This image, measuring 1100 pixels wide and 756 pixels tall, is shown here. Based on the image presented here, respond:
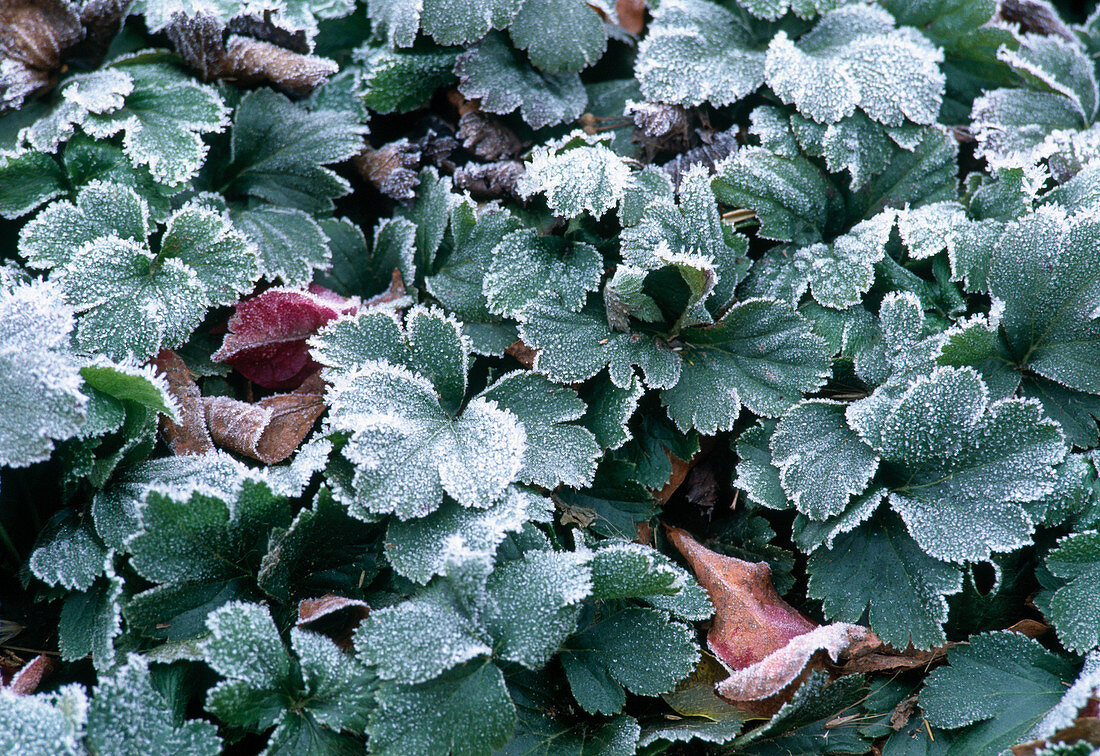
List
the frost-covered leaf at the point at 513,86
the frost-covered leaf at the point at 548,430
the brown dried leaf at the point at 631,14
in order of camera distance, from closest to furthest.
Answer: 1. the frost-covered leaf at the point at 548,430
2. the frost-covered leaf at the point at 513,86
3. the brown dried leaf at the point at 631,14

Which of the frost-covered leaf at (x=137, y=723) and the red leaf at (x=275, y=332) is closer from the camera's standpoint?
the frost-covered leaf at (x=137, y=723)

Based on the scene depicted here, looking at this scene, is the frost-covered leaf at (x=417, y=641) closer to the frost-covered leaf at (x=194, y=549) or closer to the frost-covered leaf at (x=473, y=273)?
the frost-covered leaf at (x=194, y=549)

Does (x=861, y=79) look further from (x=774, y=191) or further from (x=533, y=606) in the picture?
Result: (x=533, y=606)

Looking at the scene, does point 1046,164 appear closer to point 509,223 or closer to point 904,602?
point 904,602

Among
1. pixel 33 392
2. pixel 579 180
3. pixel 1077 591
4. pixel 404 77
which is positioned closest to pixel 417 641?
pixel 33 392

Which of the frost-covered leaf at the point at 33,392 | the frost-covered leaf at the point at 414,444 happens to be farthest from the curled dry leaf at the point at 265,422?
the frost-covered leaf at the point at 33,392

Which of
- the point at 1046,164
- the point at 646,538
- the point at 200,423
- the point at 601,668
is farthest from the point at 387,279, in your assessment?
the point at 1046,164
